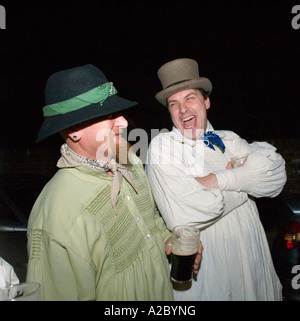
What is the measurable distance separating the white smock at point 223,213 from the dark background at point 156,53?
579cm

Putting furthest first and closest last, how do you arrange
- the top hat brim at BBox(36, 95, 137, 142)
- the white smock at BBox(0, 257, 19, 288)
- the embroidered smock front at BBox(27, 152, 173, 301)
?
the top hat brim at BBox(36, 95, 137, 142)
the embroidered smock front at BBox(27, 152, 173, 301)
the white smock at BBox(0, 257, 19, 288)

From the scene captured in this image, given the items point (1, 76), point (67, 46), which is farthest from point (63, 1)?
point (1, 76)

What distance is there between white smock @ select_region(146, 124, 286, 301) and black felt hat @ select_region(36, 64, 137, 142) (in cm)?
70

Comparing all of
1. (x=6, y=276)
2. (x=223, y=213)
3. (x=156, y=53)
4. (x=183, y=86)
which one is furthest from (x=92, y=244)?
(x=156, y=53)

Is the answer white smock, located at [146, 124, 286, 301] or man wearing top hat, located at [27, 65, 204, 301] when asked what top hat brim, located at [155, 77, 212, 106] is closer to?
white smock, located at [146, 124, 286, 301]

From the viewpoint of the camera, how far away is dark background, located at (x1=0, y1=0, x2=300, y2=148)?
7094mm

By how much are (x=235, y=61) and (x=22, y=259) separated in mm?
7330

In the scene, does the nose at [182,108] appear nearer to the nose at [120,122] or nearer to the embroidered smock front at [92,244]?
the nose at [120,122]

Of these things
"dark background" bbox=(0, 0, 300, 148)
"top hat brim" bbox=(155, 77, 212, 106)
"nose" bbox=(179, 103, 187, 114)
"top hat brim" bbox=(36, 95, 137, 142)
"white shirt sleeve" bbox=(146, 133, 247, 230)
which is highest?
"dark background" bbox=(0, 0, 300, 148)

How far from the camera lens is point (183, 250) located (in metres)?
1.83

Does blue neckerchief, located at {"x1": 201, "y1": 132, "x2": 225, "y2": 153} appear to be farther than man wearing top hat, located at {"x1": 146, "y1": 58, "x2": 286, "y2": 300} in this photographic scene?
Yes

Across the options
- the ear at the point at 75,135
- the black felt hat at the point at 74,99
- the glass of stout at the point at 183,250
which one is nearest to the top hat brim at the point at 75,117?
the black felt hat at the point at 74,99

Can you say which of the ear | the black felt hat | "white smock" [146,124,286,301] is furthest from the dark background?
the ear
